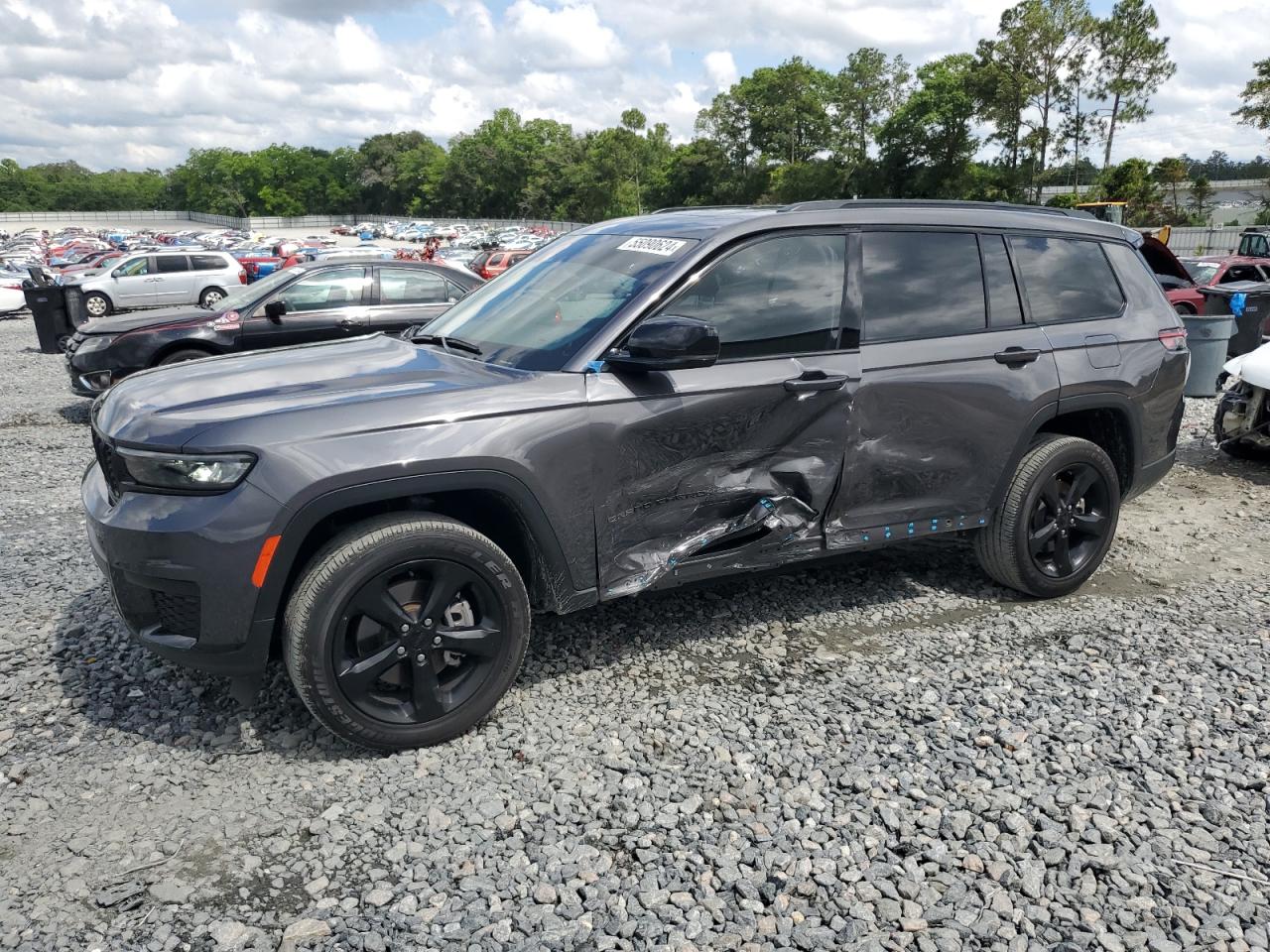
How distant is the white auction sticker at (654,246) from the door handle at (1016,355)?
1.59 meters

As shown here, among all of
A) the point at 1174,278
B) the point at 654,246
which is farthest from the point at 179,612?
the point at 1174,278

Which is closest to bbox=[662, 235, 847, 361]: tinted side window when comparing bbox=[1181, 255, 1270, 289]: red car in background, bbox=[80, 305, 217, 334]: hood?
bbox=[80, 305, 217, 334]: hood

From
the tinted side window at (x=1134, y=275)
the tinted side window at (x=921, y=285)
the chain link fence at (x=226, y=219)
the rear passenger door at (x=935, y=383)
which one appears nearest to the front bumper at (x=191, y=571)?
the rear passenger door at (x=935, y=383)

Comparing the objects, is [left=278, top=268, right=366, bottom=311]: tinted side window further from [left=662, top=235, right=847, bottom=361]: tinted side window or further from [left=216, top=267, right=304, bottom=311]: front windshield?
[left=662, top=235, right=847, bottom=361]: tinted side window

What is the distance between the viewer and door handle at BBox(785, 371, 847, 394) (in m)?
3.74

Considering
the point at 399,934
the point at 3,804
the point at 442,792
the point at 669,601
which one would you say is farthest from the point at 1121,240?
the point at 3,804

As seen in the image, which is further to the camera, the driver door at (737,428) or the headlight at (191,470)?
the driver door at (737,428)

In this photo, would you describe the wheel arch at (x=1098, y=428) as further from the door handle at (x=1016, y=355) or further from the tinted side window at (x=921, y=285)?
the tinted side window at (x=921, y=285)

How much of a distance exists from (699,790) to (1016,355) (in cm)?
249

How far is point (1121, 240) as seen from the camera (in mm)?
4852

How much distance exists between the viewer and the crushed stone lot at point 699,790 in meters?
2.58

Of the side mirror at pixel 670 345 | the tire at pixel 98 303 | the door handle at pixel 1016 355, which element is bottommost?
the tire at pixel 98 303

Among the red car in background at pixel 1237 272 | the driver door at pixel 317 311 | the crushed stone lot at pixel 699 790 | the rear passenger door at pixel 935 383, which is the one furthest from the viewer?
the red car in background at pixel 1237 272

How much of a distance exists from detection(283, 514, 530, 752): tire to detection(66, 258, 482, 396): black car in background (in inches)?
256
